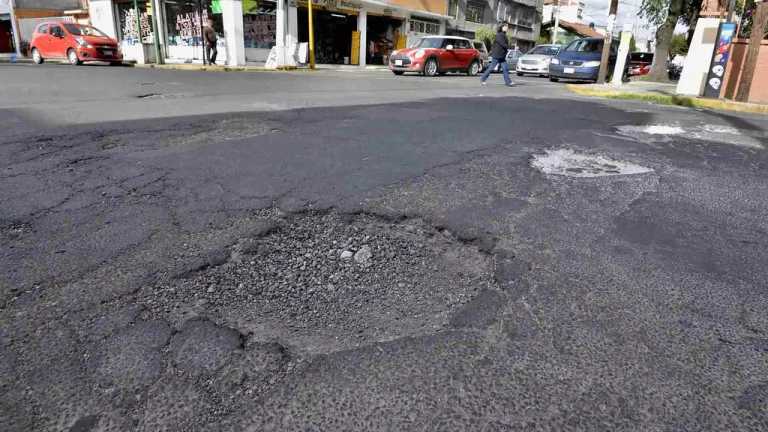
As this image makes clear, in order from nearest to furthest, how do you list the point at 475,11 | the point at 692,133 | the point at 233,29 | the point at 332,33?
the point at 692,133, the point at 233,29, the point at 332,33, the point at 475,11

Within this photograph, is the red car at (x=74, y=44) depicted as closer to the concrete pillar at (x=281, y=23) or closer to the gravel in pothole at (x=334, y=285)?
the concrete pillar at (x=281, y=23)

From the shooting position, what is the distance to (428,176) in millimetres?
4203

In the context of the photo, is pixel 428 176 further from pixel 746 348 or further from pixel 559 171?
pixel 746 348

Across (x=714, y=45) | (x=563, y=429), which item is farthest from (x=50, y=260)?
(x=714, y=45)

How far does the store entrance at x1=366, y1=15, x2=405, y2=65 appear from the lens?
31172mm

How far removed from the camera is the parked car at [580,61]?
1690 centimetres

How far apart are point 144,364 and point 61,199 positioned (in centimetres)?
225

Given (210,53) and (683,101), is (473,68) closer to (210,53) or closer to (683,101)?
(683,101)

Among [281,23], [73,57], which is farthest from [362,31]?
[73,57]

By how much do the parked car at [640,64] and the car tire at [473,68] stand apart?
8600 millimetres

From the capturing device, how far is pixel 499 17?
45.1 meters

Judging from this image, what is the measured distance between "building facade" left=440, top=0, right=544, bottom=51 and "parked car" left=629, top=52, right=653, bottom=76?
A: 12787mm

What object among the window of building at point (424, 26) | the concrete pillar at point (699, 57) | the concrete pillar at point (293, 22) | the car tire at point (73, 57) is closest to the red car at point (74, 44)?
the car tire at point (73, 57)

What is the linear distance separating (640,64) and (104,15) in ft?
99.6
